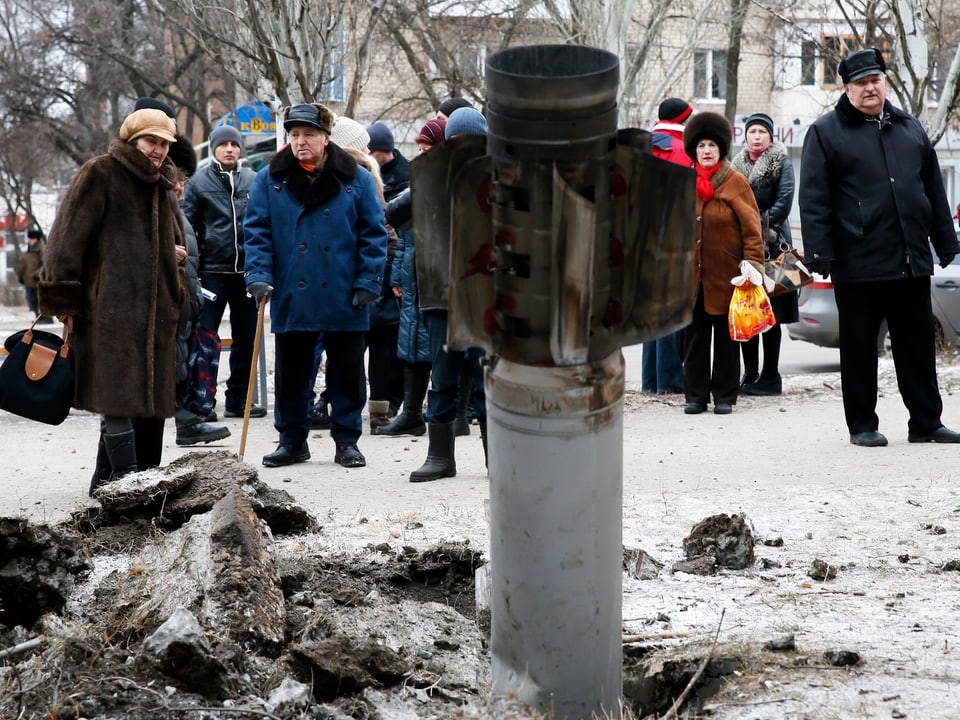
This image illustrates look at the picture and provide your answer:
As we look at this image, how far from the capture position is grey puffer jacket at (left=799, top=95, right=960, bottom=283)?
7633 millimetres

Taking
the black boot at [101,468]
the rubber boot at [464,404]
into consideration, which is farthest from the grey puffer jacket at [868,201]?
the black boot at [101,468]

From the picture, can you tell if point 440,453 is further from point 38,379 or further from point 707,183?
point 707,183

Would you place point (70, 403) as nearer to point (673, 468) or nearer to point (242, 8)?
point (673, 468)

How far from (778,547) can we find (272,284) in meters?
3.45

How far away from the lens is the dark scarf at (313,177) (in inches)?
293

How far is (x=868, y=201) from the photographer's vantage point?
7.71 m

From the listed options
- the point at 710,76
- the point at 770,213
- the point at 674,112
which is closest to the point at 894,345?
the point at 770,213

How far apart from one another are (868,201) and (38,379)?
15.2ft

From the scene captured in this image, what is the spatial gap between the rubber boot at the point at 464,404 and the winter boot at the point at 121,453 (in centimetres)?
184

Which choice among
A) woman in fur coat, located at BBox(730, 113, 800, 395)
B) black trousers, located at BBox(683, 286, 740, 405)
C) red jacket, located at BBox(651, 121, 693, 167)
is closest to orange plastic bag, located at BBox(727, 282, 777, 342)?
black trousers, located at BBox(683, 286, 740, 405)

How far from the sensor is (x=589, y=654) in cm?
314

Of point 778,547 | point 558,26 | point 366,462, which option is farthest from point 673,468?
point 558,26

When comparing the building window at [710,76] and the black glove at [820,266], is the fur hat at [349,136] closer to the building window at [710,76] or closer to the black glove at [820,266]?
the black glove at [820,266]

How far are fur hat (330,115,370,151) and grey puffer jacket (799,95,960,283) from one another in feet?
9.96
